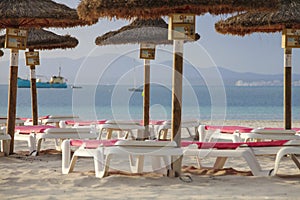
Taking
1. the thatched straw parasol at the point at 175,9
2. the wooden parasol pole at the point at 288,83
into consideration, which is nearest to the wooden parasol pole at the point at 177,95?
→ the thatched straw parasol at the point at 175,9

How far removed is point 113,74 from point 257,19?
→ 4826 cm

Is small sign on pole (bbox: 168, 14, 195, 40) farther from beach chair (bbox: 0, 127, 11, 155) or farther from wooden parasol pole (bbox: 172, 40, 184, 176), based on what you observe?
beach chair (bbox: 0, 127, 11, 155)

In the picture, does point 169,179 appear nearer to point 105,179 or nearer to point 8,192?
point 105,179

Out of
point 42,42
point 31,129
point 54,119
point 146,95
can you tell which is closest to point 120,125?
point 146,95

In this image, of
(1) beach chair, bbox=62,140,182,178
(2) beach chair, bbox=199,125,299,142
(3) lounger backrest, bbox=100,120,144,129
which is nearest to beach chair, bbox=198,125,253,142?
(2) beach chair, bbox=199,125,299,142

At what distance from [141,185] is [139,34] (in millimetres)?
3652

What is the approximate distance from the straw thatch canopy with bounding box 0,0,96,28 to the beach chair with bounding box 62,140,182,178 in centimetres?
174

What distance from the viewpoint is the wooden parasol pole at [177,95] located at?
5.00 metres

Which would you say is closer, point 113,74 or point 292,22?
point 292,22

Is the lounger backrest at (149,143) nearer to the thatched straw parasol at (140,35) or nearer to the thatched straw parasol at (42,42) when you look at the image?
the thatched straw parasol at (140,35)

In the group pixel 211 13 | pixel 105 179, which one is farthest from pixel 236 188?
pixel 211 13

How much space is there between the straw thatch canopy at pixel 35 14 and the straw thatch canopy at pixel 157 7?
137cm

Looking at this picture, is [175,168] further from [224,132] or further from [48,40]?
[48,40]

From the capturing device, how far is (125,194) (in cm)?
423
